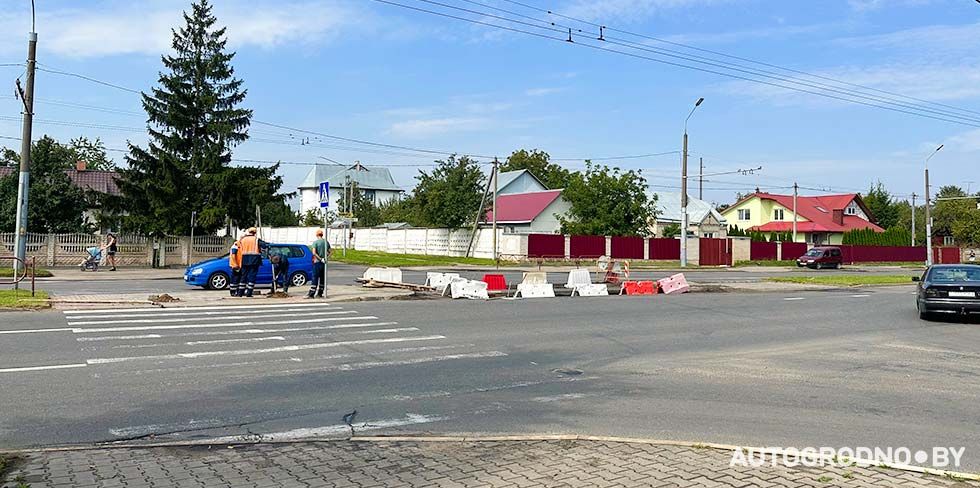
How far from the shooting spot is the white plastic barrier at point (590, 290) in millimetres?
23203

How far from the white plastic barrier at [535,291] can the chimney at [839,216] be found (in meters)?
74.2

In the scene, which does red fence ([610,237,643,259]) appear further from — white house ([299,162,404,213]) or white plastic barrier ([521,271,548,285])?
white house ([299,162,404,213])

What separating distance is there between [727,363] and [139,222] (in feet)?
108

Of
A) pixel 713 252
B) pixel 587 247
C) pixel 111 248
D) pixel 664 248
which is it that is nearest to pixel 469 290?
pixel 111 248

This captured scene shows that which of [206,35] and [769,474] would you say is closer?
[769,474]

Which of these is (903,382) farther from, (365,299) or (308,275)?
(308,275)

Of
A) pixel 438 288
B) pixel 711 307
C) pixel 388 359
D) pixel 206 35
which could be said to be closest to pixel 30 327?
pixel 388 359

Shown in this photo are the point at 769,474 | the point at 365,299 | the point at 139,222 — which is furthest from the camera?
the point at 139,222

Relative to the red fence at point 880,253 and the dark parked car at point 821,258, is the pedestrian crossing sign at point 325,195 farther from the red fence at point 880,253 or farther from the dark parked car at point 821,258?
the red fence at point 880,253

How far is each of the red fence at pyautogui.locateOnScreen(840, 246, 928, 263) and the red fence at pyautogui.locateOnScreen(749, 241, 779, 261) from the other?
8.64 meters

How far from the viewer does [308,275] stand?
2452 centimetres

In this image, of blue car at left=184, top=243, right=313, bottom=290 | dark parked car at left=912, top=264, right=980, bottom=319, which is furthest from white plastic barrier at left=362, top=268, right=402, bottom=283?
dark parked car at left=912, top=264, right=980, bottom=319

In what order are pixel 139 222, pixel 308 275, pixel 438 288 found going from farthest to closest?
pixel 139 222, pixel 308 275, pixel 438 288

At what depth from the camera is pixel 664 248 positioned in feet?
184
